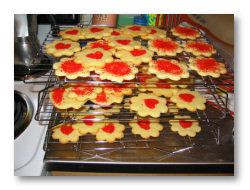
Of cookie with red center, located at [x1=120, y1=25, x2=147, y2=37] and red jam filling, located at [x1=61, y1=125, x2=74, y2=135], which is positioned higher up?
cookie with red center, located at [x1=120, y1=25, x2=147, y2=37]

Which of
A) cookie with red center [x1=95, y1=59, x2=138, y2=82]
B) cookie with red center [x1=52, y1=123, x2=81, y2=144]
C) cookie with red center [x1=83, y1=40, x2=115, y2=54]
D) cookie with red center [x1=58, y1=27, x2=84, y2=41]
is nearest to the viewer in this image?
cookie with red center [x1=95, y1=59, x2=138, y2=82]

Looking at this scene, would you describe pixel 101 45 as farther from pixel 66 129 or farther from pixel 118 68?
pixel 66 129

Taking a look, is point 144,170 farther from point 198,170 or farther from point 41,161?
point 41,161

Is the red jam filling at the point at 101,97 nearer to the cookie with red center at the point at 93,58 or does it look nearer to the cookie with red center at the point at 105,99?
the cookie with red center at the point at 105,99

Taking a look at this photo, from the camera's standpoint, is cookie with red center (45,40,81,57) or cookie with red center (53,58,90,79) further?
cookie with red center (45,40,81,57)

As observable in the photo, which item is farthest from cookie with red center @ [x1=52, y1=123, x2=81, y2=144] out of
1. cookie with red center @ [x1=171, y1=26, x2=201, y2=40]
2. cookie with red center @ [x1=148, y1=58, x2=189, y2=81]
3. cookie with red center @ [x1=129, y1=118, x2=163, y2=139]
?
cookie with red center @ [x1=171, y1=26, x2=201, y2=40]

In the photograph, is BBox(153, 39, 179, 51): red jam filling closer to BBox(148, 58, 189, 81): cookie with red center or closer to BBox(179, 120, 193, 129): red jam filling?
BBox(148, 58, 189, 81): cookie with red center

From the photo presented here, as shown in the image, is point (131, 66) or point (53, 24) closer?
point (131, 66)

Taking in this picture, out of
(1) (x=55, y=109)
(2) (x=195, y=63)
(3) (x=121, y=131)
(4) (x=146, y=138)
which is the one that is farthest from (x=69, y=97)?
(2) (x=195, y=63)
